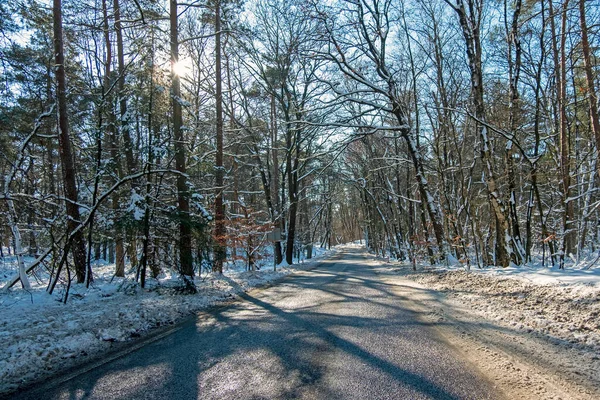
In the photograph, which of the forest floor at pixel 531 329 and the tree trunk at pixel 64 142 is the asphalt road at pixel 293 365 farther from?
the tree trunk at pixel 64 142

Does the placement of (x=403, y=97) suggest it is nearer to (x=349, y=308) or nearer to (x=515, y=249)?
(x=515, y=249)

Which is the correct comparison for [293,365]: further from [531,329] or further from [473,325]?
[531,329]

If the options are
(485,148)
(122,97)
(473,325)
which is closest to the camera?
(473,325)

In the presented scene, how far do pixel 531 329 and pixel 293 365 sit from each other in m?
2.91

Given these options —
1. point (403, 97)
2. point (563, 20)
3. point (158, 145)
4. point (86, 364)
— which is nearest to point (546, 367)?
point (86, 364)

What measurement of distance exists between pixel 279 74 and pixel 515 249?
49.6ft

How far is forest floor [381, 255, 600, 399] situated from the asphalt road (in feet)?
0.99

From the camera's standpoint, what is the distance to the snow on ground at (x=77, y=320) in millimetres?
3348

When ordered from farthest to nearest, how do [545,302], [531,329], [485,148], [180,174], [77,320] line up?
[485,148] < [180,174] < [77,320] < [545,302] < [531,329]

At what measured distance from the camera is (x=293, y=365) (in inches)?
122

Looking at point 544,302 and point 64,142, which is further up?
point 64,142

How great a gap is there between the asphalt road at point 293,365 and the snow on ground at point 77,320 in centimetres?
57

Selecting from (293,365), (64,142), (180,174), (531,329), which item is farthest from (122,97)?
(531,329)

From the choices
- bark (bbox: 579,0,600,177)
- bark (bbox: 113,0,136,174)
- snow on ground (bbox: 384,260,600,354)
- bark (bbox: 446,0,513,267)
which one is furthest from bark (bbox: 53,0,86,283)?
bark (bbox: 579,0,600,177)
